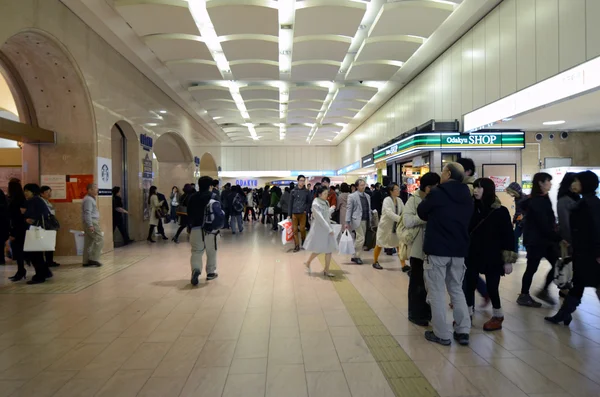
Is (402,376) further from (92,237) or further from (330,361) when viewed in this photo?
(92,237)

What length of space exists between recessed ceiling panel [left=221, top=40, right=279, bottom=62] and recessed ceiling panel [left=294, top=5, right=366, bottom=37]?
1.11 meters

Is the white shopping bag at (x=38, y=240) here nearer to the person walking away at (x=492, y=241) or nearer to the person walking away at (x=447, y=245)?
the person walking away at (x=447, y=245)

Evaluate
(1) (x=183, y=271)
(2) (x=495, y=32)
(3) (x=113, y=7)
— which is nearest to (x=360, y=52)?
(2) (x=495, y=32)

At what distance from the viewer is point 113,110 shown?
9.48 m

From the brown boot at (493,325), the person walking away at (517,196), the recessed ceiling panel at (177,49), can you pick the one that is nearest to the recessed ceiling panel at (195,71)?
the recessed ceiling panel at (177,49)

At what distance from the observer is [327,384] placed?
114 inches

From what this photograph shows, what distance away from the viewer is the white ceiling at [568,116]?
6.22m

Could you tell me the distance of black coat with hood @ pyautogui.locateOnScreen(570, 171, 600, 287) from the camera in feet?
12.5

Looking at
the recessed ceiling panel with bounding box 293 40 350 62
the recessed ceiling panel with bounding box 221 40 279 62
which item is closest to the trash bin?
the recessed ceiling panel with bounding box 221 40 279 62

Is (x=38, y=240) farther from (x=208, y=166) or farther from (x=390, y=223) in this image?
(x=208, y=166)

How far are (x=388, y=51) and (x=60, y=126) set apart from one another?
8.08 meters

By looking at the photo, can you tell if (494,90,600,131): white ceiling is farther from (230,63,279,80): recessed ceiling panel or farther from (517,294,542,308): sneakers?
(230,63,279,80): recessed ceiling panel

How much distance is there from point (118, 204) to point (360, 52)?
750 cm

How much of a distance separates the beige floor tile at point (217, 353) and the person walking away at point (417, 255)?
2.00 metres
